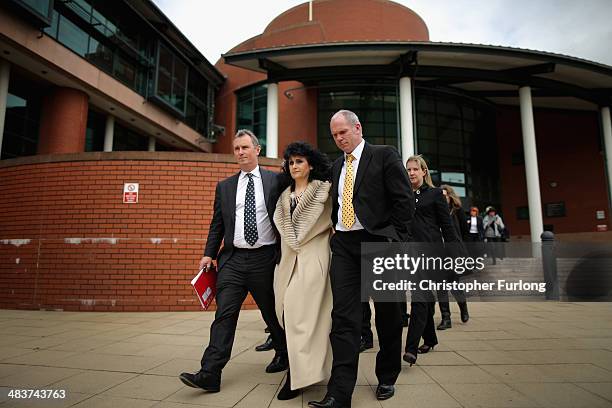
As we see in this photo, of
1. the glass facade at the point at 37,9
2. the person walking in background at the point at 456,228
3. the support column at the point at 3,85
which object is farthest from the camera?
the support column at the point at 3,85

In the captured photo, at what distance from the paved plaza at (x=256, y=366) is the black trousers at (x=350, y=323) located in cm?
22

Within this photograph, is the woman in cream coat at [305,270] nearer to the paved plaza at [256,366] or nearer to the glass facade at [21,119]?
the paved plaza at [256,366]

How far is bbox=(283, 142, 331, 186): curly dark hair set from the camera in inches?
112

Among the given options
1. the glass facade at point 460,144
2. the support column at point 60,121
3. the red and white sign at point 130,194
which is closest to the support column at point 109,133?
the support column at point 60,121

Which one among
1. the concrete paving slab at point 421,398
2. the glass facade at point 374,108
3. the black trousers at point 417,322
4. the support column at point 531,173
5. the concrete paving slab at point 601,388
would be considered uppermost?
the glass facade at point 374,108

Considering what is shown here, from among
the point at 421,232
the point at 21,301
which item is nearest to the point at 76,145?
the point at 21,301

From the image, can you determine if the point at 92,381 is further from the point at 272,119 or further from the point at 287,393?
the point at 272,119

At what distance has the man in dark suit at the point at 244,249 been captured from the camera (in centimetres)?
289

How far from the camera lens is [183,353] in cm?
385

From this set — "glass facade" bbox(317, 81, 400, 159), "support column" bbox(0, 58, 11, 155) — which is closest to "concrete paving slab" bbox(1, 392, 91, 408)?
"support column" bbox(0, 58, 11, 155)

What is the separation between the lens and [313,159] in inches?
113

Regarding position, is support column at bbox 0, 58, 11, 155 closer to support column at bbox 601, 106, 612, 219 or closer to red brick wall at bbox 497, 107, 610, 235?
red brick wall at bbox 497, 107, 610, 235

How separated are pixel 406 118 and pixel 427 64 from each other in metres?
2.55

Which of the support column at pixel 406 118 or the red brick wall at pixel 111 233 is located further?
the support column at pixel 406 118
